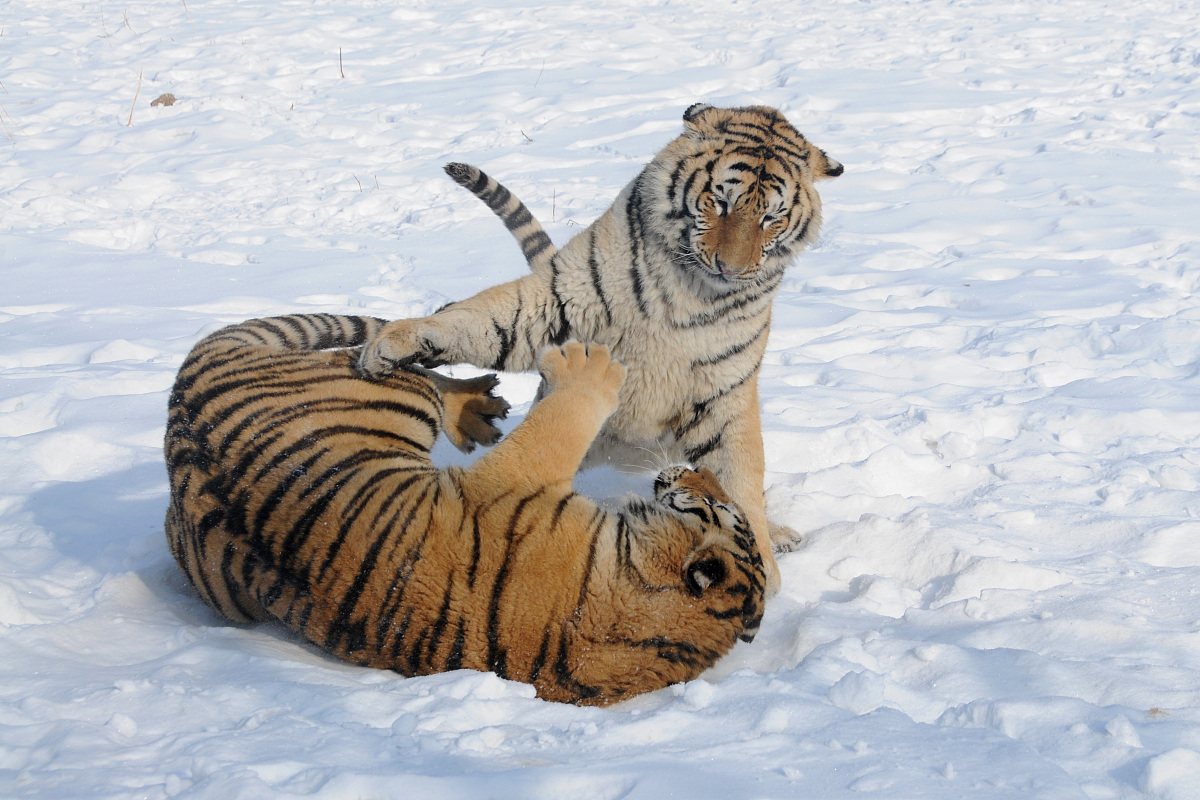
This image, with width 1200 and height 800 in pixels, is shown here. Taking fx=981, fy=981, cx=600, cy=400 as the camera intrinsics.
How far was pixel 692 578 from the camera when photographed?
7.01 feet

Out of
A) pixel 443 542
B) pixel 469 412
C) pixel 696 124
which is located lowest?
pixel 469 412

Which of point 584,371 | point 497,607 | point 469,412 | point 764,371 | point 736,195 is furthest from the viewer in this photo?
point 764,371

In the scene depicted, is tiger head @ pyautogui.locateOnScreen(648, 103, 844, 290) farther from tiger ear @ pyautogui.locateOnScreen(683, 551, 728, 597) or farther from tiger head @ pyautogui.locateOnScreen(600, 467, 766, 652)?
tiger ear @ pyautogui.locateOnScreen(683, 551, 728, 597)

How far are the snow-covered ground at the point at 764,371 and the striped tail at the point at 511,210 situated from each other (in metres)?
0.83

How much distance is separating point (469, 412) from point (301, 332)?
0.59 m

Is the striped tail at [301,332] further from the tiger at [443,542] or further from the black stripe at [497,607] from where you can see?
the black stripe at [497,607]

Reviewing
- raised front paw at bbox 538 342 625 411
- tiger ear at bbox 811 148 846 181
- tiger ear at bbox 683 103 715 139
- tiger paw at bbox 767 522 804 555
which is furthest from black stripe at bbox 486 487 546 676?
tiger ear at bbox 811 148 846 181

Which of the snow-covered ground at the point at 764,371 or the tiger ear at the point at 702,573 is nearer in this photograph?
the snow-covered ground at the point at 764,371

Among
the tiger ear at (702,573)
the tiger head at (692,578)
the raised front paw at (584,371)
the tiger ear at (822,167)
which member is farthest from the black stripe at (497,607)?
the tiger ear at (822,167)

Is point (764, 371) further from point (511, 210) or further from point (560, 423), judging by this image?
point (560, 423)

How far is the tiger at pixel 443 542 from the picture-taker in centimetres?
208

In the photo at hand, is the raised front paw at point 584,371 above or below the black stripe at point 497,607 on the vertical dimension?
above

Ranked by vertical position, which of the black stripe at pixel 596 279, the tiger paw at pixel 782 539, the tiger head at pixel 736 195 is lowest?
the tiger paw at pixel 782 539

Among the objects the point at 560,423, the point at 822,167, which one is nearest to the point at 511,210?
the point at 822,167
